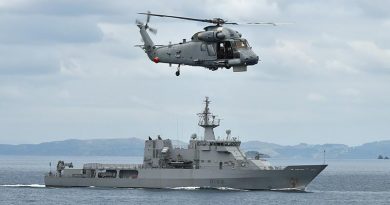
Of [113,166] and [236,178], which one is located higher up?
[113,166]

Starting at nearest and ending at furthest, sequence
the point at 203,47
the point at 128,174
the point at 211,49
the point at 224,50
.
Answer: the point at 224,50, the point at 211,49, the point at 203,47, the point at 128,174

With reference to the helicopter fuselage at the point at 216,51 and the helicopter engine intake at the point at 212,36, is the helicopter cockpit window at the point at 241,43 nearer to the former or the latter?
the helicopter fuselage at the point at 216,51

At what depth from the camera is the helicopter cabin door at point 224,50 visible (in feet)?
182

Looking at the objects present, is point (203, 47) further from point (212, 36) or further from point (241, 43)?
point (241, 43)

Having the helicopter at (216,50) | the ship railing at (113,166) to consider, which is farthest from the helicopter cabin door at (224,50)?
the ship railing at (113,166)

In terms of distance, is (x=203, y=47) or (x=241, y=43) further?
(x=203, y=47)

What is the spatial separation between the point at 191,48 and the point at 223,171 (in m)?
22.4

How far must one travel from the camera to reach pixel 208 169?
256 ft

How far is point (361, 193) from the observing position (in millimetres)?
87062

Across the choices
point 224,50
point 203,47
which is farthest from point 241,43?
point 203,47

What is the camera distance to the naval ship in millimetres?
77625

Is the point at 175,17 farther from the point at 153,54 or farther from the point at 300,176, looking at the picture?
the point at 300,176

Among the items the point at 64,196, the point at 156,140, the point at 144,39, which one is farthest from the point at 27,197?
the point at 144,39

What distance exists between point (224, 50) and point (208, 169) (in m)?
24.1
